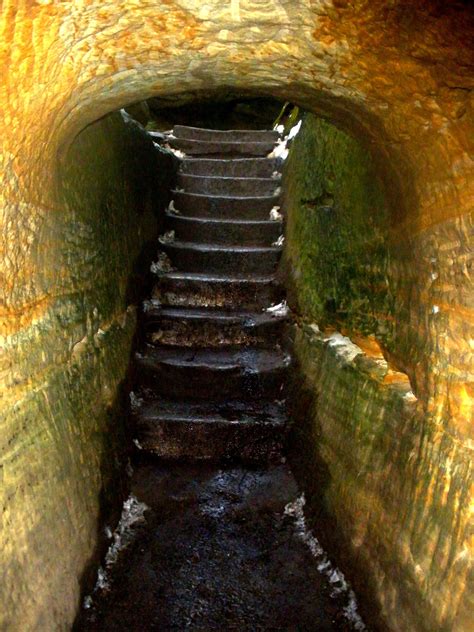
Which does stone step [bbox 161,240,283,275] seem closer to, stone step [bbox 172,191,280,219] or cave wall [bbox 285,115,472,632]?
stone step [bbox 172,191,280,219]

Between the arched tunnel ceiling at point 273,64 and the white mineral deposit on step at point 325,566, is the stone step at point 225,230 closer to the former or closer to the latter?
→ the white mineral deposit on step at point 325,566

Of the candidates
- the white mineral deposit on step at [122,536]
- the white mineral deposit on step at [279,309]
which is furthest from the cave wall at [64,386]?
the white mineral deposit on step at [279,309]

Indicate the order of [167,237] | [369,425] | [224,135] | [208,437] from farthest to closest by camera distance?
1. [224,135]
2. [167,237]
3. [208,437]
4. [369,425]

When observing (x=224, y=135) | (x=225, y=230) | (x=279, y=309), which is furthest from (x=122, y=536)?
(x=224, y=135)

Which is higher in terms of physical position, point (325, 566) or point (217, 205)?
point (217, 205)

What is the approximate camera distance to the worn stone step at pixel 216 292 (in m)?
5.12

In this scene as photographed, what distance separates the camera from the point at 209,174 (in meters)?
6.74

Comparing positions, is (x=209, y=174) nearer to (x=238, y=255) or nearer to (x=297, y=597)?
(x=238, y=255)

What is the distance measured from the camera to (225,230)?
583 cm

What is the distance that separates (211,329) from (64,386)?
7.98 ft

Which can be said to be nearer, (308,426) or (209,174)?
(308,426)

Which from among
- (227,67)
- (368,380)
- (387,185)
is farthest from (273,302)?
(227,67)

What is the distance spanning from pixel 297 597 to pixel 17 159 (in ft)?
8.34

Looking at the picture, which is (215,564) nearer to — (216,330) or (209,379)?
(209,379)
